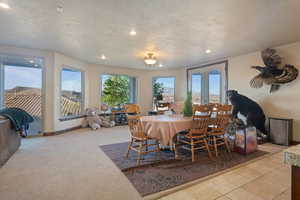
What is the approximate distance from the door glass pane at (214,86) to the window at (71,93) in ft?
16.0

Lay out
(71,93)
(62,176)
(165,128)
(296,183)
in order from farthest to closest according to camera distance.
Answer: (71,93)
(165,128)
(62,176)
(296,183)

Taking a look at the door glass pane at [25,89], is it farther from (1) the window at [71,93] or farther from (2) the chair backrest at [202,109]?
(2) the chair backrest at [202,109]

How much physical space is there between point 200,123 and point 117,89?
448 cm

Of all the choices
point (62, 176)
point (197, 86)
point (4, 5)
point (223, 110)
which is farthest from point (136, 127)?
point (197, 86)

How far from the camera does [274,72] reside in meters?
3.64

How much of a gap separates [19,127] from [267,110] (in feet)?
19.3

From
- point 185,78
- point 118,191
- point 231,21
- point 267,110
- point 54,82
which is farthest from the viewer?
point 185,78

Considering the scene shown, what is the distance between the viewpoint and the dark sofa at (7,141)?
245cm

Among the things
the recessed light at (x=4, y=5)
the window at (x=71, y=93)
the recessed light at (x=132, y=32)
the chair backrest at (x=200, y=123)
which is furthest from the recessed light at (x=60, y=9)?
the window at (x=71, y=93)

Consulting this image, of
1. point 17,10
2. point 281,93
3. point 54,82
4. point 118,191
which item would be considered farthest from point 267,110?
point 54,82

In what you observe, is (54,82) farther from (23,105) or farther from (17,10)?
(17,10)

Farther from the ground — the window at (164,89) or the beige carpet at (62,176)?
the window at (164,89)

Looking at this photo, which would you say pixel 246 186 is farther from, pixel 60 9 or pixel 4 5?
pixel 4 5

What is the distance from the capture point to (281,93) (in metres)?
3.77
